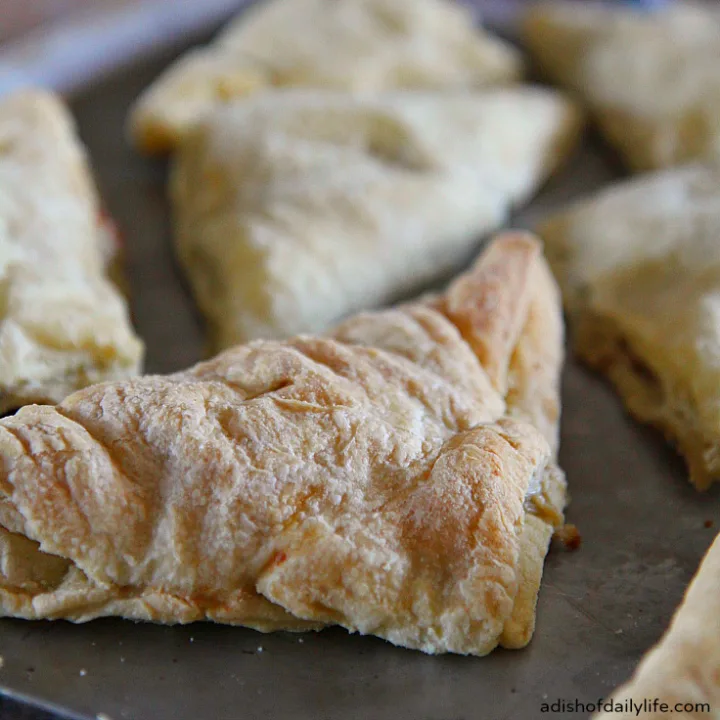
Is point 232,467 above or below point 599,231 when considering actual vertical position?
above

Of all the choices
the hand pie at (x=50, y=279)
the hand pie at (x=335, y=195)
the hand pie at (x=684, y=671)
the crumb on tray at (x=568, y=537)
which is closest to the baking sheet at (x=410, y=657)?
the crumb on tray at (x=568, y=537)

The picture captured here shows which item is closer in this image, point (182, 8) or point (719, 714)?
point (719, 714)

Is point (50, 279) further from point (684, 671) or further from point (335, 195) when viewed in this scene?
point (684, 671)

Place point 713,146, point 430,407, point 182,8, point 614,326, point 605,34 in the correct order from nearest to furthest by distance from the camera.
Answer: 1. point 430,407
2. point 614,326
3. point 713,146
4. point 605,34
5. point 182,8

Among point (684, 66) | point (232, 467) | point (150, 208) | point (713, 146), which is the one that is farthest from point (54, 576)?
point (684, 66)

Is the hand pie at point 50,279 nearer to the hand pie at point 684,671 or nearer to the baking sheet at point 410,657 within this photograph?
the baking sheet at point 410,657

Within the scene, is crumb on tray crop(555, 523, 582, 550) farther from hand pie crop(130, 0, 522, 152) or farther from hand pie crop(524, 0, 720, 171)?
hand pie crop(130, 0, 522, 152)

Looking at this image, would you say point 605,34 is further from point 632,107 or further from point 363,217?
point 363,217

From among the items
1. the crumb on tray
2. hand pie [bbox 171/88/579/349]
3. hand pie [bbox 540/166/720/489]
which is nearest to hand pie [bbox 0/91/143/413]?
hand pie [bbox 171/88/579/349]
